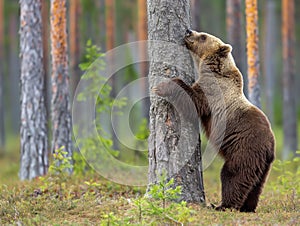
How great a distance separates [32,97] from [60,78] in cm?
98

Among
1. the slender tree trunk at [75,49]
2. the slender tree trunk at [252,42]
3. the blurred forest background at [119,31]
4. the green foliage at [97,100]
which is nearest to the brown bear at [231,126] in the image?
the green foliage at [97,100]

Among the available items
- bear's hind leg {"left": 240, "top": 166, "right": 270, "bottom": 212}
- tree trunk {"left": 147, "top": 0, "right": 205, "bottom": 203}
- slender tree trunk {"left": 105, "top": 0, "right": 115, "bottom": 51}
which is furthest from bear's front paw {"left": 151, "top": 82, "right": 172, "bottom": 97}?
slender tree trunk {"left": 105, "top": 0, "right": 115, "bottom": 51}

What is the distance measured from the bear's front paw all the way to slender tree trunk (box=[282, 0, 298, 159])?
1745 cm

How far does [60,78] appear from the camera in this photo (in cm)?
1274

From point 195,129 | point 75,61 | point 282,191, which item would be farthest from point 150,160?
point 75,61

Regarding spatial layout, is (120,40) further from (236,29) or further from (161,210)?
(161,210)

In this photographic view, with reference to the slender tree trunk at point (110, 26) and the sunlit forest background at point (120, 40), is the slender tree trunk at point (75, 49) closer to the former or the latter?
the sunlit forest background at point (120, 40)

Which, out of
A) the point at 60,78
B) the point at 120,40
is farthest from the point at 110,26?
the point at 120,40

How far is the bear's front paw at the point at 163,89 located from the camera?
7.34 m

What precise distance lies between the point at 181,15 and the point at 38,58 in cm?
553

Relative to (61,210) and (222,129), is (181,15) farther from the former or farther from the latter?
(61,210)

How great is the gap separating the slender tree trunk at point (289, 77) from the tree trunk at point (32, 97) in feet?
47.6

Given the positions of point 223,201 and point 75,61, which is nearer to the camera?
point 223,201

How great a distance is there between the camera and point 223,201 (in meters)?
7.61
